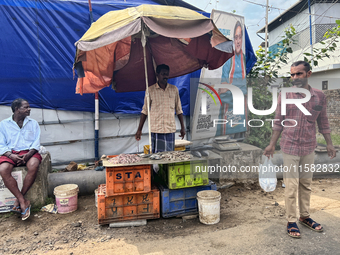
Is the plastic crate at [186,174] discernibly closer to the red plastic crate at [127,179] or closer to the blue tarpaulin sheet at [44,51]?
the red plastic crate at [127,179]

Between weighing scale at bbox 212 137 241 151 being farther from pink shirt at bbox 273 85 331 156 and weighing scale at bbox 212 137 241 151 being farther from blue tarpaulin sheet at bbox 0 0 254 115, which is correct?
blue tarpaulin sheet at bbox 0 0 254 115

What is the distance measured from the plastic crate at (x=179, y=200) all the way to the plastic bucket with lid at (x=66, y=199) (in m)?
1.53

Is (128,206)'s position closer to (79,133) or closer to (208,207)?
(208,207)

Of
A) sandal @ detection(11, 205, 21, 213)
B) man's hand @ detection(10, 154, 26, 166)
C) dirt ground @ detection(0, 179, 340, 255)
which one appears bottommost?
dirt ground @ detection(0, 179, 340, 255)

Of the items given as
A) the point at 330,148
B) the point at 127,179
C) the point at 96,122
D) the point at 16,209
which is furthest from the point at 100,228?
the point at 330,148

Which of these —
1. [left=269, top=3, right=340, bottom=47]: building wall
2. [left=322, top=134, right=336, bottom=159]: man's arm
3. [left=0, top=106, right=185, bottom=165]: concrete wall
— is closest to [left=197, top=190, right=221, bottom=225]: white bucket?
[left=322, top=134, right=336, bottom=159]: man's arm

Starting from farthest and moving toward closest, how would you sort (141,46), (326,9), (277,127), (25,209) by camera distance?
1. (326,9)
2. (141,46)
3. (25,209)
4. (277,127)

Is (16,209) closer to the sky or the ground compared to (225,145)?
closer to the ground

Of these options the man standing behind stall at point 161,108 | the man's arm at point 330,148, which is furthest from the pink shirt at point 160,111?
the man's arm at point 330,148

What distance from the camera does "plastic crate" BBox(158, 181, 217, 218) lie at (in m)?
3.57

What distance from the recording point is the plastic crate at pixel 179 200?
3.57 meters

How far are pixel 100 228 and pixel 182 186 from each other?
1334 millimetres

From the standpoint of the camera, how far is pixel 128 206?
138 inches

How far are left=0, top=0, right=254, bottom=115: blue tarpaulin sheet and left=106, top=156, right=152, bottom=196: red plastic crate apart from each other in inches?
111
